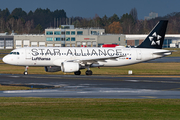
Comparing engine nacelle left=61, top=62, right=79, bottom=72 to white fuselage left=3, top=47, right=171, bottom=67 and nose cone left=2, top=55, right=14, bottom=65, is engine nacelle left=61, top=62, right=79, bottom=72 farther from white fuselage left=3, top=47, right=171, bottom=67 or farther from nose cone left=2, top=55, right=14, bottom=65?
nose cone left=2, top=55, right=14, bottom=65

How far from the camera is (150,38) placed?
159ft

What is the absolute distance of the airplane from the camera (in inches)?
1692

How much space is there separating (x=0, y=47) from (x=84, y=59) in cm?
15624

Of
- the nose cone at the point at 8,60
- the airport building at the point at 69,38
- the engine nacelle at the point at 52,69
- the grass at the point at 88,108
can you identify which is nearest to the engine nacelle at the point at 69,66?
the engine nacelle at the point at 52,69

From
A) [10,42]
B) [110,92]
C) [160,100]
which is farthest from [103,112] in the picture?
[10,42]

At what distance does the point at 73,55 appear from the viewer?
44.3 metres

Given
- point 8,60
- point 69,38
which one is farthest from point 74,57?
point 69,38

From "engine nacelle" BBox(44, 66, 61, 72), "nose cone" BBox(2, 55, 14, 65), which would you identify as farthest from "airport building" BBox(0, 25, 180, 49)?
"nose cone" BBox(2, 55, 14, 65)

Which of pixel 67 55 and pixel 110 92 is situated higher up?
pixel 67 55

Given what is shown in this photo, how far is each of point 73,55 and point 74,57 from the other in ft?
1.01

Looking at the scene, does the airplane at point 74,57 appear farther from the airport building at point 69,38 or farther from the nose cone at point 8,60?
the airport building at point 69,38

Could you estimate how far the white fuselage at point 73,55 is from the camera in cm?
4316

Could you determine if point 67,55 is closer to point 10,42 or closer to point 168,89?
point 168,89

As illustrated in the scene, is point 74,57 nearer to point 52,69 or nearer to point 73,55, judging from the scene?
point 73,55
